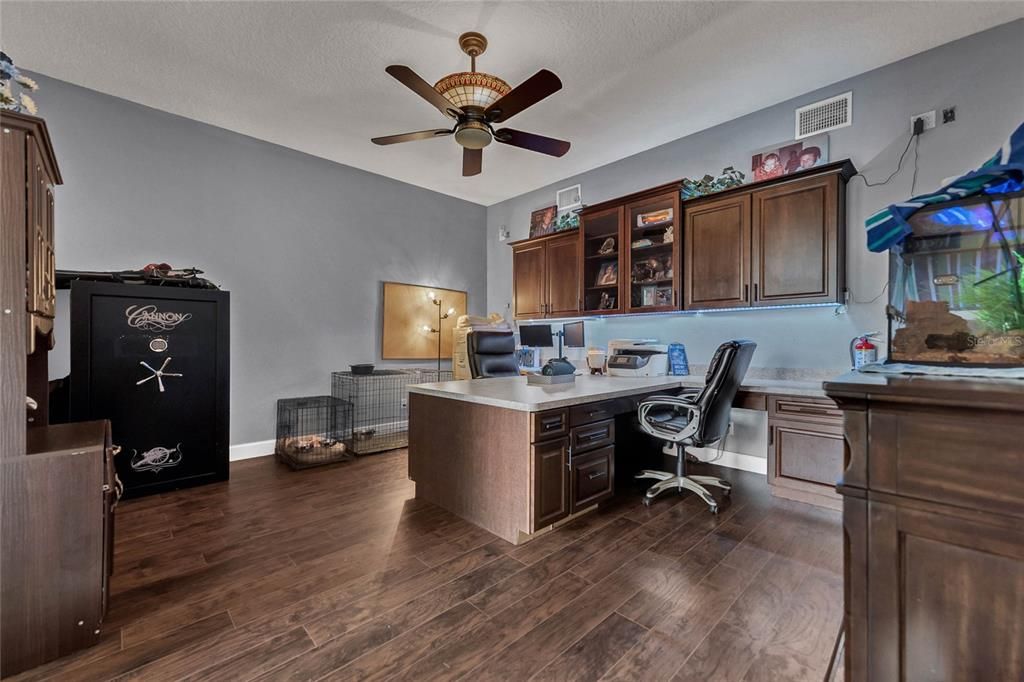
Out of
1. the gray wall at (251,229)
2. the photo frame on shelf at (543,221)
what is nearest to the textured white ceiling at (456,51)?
the gray wall at (251,229)

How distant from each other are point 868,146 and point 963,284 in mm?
3028

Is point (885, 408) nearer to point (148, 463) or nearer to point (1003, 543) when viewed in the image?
point (1003, 543)

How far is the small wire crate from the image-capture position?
382 centimetres

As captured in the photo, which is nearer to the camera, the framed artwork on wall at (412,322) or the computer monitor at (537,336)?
the computer monitor at (537,336)

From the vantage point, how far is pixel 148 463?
3029 mm

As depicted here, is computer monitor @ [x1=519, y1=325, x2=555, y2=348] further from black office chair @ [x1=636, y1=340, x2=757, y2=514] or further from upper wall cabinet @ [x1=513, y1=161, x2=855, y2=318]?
black office chair @ [x1=636, y1=340, x2=757, y2=514]

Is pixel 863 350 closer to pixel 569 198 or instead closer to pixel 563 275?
pixel 563 275

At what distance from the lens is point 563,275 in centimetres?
468

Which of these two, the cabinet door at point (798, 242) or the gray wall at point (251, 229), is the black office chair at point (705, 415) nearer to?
the cabinet door at point (798, 242)

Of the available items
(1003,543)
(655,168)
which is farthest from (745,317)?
(1003,543)

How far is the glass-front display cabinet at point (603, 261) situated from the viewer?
415cm

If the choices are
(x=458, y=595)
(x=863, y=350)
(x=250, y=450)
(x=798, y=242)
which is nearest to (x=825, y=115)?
(x=798, y=242)

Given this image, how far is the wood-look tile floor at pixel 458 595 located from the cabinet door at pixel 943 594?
0.83 meters

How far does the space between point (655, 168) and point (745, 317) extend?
174 centimetres
